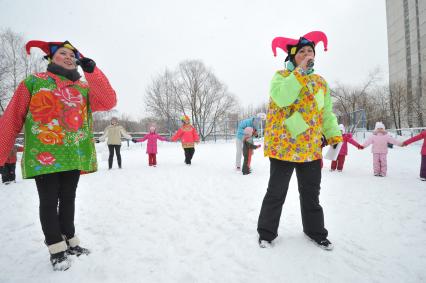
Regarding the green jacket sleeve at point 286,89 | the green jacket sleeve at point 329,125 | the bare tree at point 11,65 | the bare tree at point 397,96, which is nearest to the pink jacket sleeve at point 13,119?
the green jacket sleeve at point 286,89

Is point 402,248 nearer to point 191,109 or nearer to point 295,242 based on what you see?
point 295,242

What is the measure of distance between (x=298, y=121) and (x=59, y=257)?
2.34 m

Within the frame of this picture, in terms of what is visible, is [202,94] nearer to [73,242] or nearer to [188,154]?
[188,154]

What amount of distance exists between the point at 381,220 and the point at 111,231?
10.6ft

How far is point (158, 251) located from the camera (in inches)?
85.8

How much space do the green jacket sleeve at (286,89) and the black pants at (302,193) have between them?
0.60 m

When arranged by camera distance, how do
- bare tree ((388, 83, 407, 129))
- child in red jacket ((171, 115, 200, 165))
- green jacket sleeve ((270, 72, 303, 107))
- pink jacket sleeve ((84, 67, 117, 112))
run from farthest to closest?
bare tree ((388, 83, 407, 129)) < child in red jacket ((171, 115, 200, 165)) < pink jacket sleeve ((84, 67, 117, 112)) < green jacket sleeve ((270, 72, 303, 107))

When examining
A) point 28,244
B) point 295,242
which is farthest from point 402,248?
point 28,244

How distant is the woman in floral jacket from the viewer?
6.04 ft

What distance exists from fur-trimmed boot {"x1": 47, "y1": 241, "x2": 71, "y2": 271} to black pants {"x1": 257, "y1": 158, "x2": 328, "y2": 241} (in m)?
1.71

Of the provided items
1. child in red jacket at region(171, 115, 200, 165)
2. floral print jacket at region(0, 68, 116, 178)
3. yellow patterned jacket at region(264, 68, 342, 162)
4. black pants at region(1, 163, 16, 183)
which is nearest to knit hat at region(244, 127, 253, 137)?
child in red jacket at region(171, 115, 200, 165)

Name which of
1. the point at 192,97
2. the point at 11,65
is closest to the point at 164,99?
the point at 192,97

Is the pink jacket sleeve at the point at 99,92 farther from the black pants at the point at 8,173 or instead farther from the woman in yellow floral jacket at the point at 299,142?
the black pants at the point at 8,173

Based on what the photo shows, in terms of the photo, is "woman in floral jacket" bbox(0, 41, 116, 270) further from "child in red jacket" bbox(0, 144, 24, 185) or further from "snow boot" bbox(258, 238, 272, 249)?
"child in red jacket" bbox(0, 144, 24, 185)
